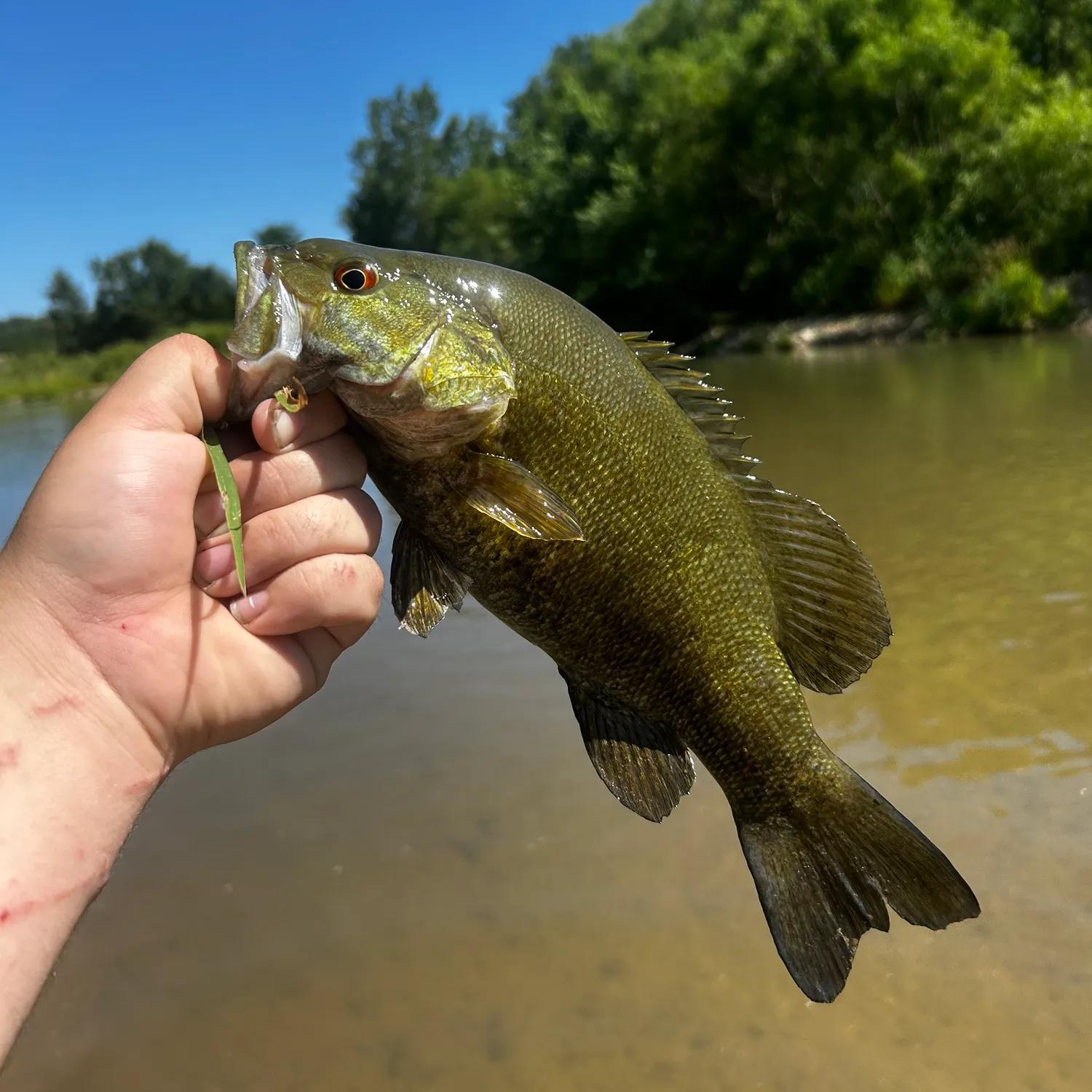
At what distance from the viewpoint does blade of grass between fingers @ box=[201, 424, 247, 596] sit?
1.71 metres

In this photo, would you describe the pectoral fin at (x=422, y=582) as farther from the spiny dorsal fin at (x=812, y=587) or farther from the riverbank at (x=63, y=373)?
the riverbank at (x=63, y=373)

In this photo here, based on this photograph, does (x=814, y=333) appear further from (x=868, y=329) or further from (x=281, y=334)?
(x=281, y=334)

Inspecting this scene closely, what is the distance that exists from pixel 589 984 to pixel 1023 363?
1408 centimetres

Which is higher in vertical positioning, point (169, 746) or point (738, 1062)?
point (169, 746)

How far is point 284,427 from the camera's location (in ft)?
6.00

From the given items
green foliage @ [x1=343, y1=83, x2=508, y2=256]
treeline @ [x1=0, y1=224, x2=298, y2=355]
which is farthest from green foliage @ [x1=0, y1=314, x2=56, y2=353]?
green foliage @ [x1=343, y1=83, x2=508, y2=256]

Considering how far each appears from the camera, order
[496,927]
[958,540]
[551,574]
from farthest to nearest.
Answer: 1. [958,540]
2. [496,927]
3. [551,574]

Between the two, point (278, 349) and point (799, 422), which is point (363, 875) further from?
point (799, 422)

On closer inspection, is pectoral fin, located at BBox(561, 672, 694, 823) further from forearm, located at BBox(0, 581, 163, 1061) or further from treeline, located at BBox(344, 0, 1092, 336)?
treeline, located at BBox(344, 0, 1092, 336)

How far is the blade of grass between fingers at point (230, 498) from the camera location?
1.71 metres

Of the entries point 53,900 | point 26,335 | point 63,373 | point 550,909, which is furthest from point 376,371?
point 26,335

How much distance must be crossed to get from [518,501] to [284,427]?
1.68 ft

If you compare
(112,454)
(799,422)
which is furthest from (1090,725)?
(799,422)

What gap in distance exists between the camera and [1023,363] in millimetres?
13852
